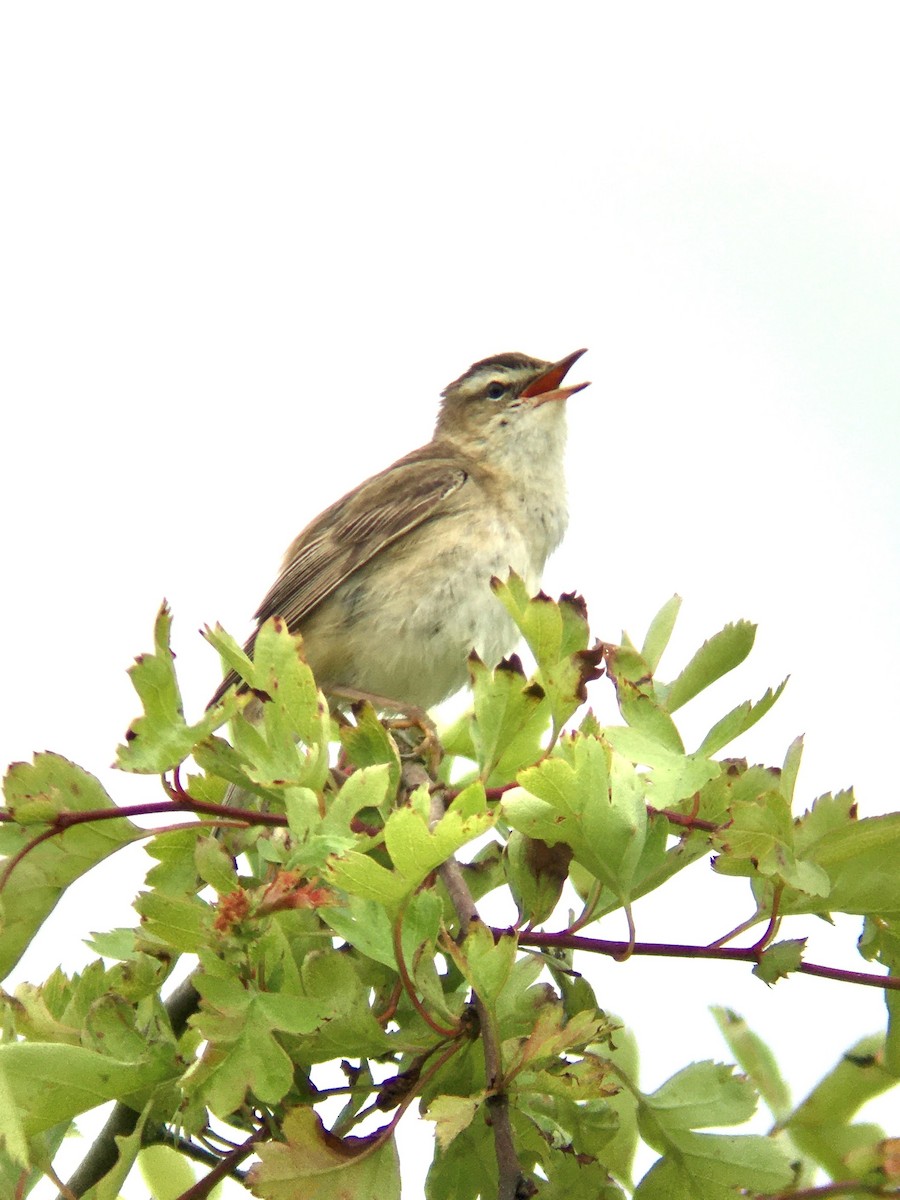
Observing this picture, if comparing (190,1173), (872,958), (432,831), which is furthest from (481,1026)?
(190,1173)

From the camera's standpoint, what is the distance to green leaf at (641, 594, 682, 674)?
6.63ft

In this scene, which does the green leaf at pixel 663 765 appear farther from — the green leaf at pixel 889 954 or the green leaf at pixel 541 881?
the green leaf at pixel 889 954

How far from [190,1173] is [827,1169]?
3.06 ft

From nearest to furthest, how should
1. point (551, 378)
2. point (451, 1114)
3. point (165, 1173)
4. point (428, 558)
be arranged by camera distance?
point (451, 1114) < point (165, 1173) < point (428, 558) < point (551, 378)

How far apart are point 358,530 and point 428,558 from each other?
0.44 meters

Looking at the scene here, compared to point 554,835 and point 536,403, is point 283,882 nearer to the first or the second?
point 554,835

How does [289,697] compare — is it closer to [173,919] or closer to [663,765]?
[173,919]

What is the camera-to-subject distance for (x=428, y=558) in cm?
512

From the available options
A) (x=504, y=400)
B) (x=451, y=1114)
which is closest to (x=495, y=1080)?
(x=451, y=1114)

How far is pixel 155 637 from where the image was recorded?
1827mm

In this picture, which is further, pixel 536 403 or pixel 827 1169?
pixel 536 403

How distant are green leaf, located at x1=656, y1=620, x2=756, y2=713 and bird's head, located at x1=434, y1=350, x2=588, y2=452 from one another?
4.02m

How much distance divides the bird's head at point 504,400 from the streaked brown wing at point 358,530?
35 centimetres

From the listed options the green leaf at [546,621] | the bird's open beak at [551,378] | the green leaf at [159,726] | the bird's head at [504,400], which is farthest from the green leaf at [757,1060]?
the bird's open beak at [551,378]
